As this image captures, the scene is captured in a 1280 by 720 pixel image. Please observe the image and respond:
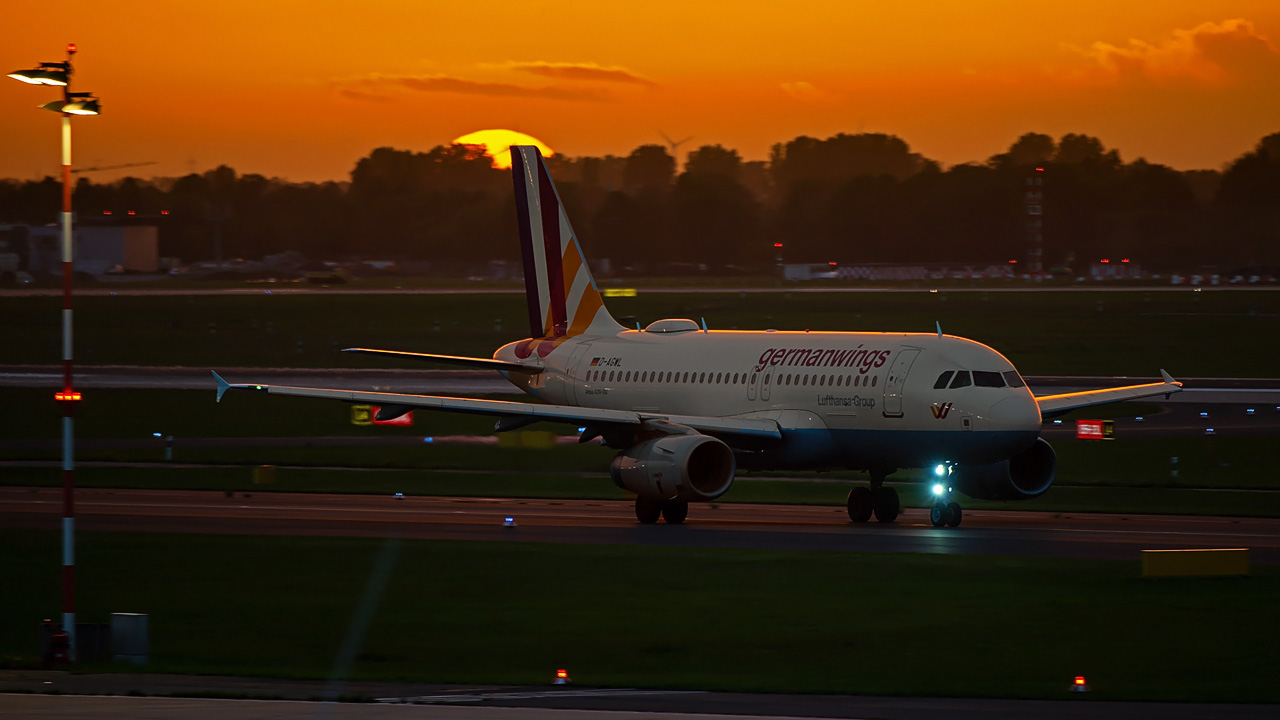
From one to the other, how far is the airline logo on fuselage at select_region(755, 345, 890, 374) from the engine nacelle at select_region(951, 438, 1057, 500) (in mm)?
3225

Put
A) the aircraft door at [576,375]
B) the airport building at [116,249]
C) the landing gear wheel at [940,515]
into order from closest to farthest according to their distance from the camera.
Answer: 1. the landing gear wheel at [940,515]
2. the aircraft door at [576,375]
3. the airport building at [116,249]

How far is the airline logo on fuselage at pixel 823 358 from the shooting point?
3819cm

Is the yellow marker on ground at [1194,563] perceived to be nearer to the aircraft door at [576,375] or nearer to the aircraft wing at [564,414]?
the aircraft wing at [564,414]

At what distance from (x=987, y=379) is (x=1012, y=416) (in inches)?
50.2

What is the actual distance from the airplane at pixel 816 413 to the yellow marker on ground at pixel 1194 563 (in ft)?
27.1

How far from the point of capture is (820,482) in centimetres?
4941

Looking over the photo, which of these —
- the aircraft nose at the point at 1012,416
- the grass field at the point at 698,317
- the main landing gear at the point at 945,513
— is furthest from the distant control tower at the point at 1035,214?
the aircraft nose at the point at 1012,416

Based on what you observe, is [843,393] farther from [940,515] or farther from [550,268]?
[550,268]

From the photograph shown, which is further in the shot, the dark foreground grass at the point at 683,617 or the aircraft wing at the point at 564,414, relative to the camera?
the aircraft wing at the point at 564,414

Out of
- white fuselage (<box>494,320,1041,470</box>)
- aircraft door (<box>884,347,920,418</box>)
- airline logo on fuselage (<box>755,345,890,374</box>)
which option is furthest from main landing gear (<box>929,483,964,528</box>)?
airline logo on fuselage (<box>755,345,890,374</box>)

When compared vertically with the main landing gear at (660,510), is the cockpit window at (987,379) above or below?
above

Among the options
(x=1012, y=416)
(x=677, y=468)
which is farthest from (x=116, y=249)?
(x=1012, y=416)

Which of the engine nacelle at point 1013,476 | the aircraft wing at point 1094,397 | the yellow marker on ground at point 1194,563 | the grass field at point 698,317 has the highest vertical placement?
the aircraft wing at point 1094,397

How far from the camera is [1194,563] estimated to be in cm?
2750
